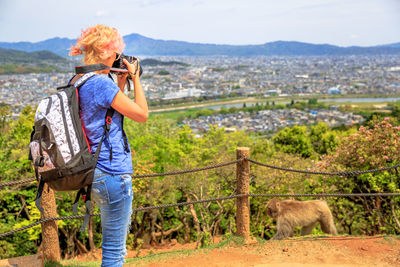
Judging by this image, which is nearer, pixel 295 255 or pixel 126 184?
pixel 126 184

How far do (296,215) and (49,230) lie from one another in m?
3.03

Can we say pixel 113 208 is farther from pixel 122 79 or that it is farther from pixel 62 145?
pixel 122 79

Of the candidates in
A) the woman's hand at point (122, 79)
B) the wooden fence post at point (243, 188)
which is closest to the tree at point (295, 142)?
the wooden fence post at point (243, 188)

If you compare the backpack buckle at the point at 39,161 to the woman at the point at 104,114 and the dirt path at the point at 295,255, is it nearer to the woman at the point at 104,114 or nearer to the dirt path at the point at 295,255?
the woman at the point at 104,114

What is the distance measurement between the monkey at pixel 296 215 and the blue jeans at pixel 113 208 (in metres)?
3.00

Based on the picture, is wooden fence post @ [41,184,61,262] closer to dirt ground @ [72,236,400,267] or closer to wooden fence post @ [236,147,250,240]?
Answer: dirt ground @ [72,236,400,267]

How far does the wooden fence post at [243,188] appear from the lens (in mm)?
4137

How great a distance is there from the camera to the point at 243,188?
13.8 feet

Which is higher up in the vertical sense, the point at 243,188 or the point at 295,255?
the point at 243,188

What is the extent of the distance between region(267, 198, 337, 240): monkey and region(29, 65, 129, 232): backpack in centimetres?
342

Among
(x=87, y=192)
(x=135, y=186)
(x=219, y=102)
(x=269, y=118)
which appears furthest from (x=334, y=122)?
(x=87, y=192)

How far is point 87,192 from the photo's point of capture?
218 cm

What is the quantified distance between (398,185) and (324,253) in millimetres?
2222

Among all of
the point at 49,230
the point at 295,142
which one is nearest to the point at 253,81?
the point at 295,142
